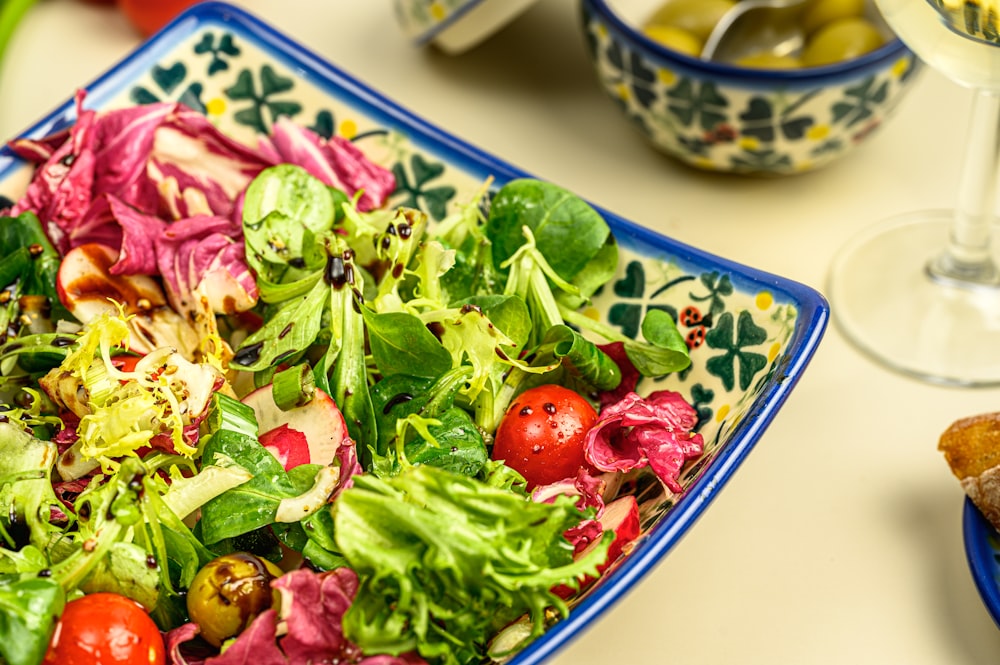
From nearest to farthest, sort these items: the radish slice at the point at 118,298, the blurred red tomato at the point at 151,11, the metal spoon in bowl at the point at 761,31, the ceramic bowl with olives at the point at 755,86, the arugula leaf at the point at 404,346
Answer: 1. the arugula leaf at the point at 404,346
2. the radish slice at the point at 118,298
3. the ceramic bowl with olives at the point at 755,86
4. the metal spoon in bowl at the point at 761,31
5. the blurred red tomato at the point at 151,11

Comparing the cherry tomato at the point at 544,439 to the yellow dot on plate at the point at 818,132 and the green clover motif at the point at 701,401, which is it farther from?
the yellow dot on plate at the point at 818,132

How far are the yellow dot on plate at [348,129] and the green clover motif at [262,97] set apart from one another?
3.0 inches

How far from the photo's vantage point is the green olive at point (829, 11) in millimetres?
1571

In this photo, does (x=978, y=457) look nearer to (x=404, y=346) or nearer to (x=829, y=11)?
(x=404, y=346)

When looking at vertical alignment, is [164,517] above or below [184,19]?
below

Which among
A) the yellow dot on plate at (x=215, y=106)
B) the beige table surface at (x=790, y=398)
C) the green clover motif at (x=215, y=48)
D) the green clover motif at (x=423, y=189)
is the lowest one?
the beige table surface at (x=790, y=398)

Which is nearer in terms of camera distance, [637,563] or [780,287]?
[637,563]

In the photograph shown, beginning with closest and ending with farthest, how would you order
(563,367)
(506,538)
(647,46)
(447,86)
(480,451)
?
(506,538) < (480,451) < (563,367) < (647,46) < (447,86)

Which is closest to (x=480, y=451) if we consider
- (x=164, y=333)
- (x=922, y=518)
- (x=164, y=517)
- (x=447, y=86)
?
(x=164, y=517)

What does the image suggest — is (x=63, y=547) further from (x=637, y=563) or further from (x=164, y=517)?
(x=637, y=563)

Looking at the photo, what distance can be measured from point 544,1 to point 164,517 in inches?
47.3

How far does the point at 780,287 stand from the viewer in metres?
1.07

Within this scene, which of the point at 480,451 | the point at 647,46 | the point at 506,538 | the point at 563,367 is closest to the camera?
the point at 506,538

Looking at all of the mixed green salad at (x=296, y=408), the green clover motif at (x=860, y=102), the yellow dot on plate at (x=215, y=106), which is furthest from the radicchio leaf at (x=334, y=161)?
the green clover motif at (x=860, y=102)
